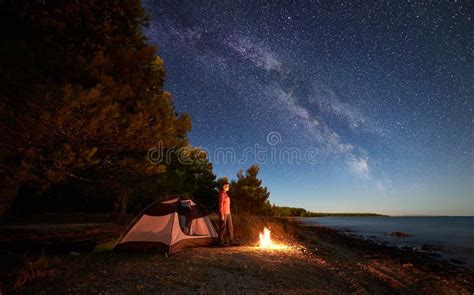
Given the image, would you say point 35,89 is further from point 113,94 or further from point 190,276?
point 190,276

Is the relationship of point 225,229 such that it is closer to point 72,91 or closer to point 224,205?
point 224,205

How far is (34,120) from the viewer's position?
6.72 meters

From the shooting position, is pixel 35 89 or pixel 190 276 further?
pixel 35 89

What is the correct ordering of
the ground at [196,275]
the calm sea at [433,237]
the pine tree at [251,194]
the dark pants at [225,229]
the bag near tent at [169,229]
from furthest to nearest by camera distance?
the pine tree at [251,194], the calm sea at [433,237], the dark pants at [225,229], the bag near tent at [169,229], the ground at [196,275]

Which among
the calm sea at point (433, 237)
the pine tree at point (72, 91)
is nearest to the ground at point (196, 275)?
the pine tree at point (72, 91)

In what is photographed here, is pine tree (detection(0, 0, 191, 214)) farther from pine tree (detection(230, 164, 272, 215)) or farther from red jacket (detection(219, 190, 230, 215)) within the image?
pine tree (detection(230, 164, 272, 215))

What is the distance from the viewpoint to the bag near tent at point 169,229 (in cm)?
819

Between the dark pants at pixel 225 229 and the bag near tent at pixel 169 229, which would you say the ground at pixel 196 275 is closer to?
the bag near tent at pixel 169 229

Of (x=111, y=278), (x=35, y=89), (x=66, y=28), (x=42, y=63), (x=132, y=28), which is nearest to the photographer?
(x=111, y=278)

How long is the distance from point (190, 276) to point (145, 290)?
1.09 metres

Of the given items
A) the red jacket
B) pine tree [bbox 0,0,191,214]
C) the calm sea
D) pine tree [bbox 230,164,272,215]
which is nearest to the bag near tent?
the red jacket

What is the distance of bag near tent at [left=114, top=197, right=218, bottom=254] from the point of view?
819 cm

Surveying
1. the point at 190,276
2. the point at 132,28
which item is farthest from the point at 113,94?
the point at 190,276

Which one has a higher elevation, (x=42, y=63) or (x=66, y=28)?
(x=66, y=28)
